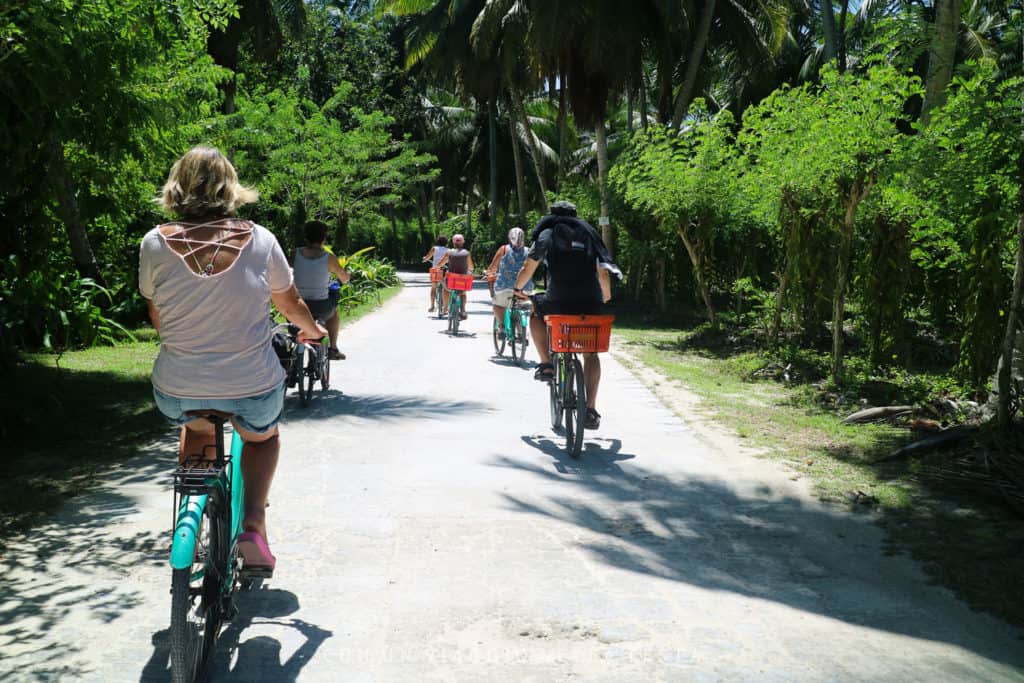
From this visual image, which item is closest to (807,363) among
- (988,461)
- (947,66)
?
(947,66)

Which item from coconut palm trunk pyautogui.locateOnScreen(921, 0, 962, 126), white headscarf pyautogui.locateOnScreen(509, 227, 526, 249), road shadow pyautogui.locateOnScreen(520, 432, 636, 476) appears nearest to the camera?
road shadow pyautogui.locateOnScreen(520, 432, 636, 476)

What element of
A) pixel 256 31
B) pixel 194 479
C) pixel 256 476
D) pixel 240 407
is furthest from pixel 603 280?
pixel 256 31

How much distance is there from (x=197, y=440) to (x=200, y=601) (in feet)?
2.12

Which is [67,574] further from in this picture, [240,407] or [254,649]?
[240,407]

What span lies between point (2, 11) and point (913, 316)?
1262 cm

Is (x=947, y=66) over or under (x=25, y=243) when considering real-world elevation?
over

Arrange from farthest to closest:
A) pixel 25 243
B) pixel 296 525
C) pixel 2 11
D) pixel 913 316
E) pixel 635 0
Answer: pixel 635 0 → pixel 913 316 → pixel 25 243 → pixel 2 11 → pixel 296 525

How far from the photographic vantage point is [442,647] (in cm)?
396

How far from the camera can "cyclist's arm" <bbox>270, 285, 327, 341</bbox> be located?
156 inches

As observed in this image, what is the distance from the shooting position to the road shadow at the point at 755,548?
175 inches

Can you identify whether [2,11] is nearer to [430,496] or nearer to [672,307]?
[430,496]

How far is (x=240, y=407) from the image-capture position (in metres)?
3.72

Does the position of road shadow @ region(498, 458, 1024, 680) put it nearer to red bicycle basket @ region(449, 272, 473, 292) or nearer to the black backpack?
the black backpack

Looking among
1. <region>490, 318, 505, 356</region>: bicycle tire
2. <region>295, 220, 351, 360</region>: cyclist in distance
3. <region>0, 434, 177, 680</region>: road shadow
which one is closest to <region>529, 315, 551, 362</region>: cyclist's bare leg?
<region>295, 220, 351, 360</region>: cyclist in distance
